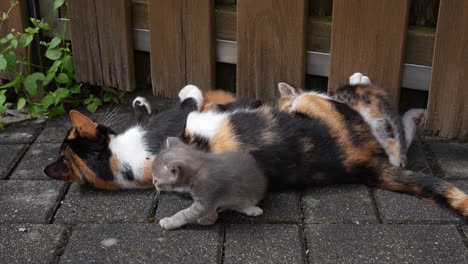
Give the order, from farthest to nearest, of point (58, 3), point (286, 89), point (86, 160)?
point (58, 3), point (286, 89), point (86, 160)

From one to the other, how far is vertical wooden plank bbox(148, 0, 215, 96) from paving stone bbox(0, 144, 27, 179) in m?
1.05

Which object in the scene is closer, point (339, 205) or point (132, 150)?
point (339, 205)

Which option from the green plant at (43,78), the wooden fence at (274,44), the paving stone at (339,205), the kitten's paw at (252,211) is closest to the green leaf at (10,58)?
the green plant at (43,78)

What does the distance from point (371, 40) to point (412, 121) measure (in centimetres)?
60

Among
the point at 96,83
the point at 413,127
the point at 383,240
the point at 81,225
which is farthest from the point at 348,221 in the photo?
the point at 96,83

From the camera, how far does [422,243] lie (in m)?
3.08

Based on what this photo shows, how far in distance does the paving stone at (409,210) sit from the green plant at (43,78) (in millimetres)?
2300

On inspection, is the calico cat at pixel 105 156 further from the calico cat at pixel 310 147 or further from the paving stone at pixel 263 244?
the paving stone at pixel 263 244

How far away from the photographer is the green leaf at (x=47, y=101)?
4512 mm

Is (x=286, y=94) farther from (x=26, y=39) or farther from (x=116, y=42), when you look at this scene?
(x=26, y=39)

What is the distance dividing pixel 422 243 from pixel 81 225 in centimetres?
176

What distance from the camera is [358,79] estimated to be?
3938 millimetres

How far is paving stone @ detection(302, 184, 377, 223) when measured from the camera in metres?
3.29

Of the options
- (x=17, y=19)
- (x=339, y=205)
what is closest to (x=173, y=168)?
(x=339, y=205)
